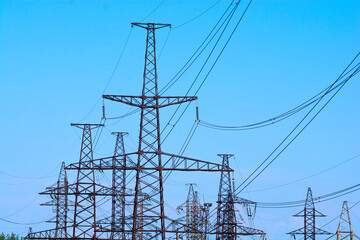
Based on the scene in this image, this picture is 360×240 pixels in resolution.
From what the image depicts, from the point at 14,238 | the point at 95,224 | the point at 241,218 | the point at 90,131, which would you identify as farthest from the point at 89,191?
the point at 14,238

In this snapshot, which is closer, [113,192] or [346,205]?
[346,205]

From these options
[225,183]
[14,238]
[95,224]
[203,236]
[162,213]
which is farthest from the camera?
[14,238]

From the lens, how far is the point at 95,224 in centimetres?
5456

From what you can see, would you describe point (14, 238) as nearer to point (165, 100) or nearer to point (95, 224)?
point (95, 224)

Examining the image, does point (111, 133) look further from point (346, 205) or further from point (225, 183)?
point (346, 205)

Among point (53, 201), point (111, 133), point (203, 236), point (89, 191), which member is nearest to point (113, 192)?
point (89, 191)

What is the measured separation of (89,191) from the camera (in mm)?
55062

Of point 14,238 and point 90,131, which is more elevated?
point 14,238

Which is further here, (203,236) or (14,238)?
(14,238)

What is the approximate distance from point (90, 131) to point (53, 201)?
51.5 feet

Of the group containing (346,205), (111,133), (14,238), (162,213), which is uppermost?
(14,238)

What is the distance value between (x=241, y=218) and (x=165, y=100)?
30.6 m

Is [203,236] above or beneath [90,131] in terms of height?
beneath

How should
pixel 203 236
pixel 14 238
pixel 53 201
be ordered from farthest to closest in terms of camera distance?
pixel 14 238, pixel 203 236, pixel 53 201
